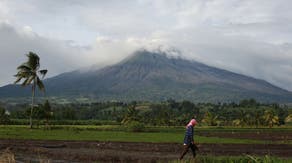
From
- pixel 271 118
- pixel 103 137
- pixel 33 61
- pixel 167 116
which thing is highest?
pixel 33 61

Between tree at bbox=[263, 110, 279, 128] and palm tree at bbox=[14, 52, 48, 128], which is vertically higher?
palm tree at bbox=[14, 52, 48, 128]

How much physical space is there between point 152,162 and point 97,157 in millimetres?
3242

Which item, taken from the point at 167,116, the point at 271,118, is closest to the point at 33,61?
the point at 167,116

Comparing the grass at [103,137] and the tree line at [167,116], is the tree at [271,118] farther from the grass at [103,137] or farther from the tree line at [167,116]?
the grass at [103,137]

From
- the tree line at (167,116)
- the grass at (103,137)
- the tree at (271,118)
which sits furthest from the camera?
the tree at (271,118)

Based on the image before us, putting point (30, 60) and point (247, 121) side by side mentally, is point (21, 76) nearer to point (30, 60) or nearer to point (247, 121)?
point (30, 60)

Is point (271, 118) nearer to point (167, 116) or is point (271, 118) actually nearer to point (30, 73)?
point (167, 116)

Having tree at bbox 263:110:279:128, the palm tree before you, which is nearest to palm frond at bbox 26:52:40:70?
the palm tree

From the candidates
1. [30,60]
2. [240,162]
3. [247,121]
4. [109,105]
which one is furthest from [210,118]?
[240,162]

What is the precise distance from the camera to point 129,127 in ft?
185

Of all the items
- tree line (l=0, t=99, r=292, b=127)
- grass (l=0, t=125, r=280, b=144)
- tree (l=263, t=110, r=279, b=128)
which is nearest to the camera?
grass (l=0, t=125, r=280, b=144)

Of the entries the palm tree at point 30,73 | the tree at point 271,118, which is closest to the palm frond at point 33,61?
the palm tree at point 30,73

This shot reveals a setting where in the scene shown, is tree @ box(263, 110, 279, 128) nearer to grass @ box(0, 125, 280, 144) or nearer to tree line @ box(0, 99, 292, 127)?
tree line @ box(0, 99, 292, 127)

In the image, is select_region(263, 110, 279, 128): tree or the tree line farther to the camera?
select_region(263, 110, 279, 128): tree
